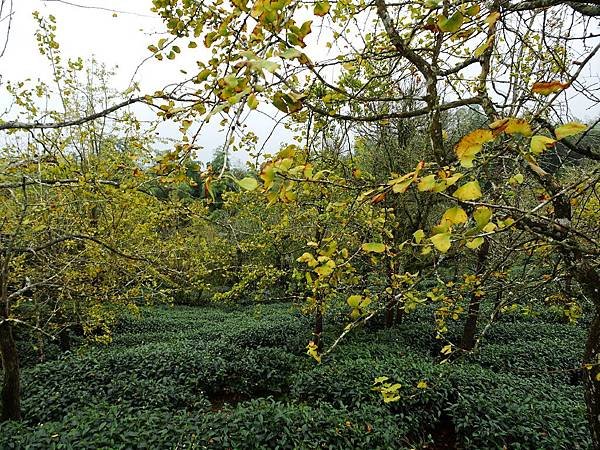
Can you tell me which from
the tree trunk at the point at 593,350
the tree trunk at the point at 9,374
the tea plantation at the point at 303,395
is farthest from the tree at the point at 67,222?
the tree trunk at the point at 593,350

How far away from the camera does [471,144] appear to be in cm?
76

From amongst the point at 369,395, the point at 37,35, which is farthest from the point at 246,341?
the point at 37,35

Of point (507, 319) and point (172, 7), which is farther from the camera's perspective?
point (507, 319)

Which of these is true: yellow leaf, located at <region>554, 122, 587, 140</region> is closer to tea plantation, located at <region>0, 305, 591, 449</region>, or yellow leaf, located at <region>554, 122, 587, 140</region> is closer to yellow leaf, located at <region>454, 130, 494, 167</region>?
yellow leaf, located at <region>454, 130, 494, 167</region>

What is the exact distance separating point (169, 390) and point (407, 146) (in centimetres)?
691

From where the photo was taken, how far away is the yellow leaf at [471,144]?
0.74 metres

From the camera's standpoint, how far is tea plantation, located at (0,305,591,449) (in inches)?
177

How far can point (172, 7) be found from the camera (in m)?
1.96

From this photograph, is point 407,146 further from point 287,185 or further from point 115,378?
point 287,185

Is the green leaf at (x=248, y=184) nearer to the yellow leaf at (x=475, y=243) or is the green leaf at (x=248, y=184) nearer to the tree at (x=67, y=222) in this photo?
the yellow leaf at (x=475, y=243)

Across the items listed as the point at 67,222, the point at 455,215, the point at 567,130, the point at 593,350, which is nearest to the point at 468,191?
the point at 455,215

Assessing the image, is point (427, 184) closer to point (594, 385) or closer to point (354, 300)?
point (354, 300)

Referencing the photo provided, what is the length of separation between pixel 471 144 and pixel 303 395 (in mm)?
6185

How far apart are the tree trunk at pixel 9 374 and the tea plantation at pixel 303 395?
34 cm
